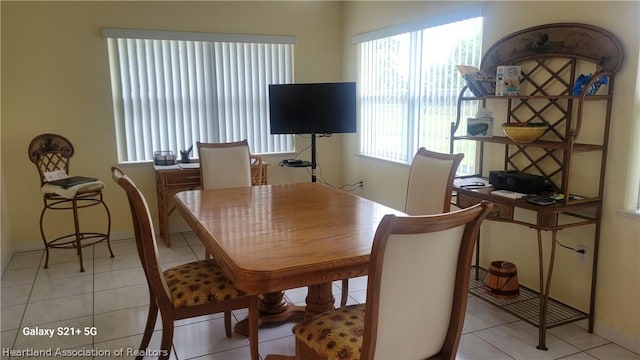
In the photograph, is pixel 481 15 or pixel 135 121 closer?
pixel 481 15

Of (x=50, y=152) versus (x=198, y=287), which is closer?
(x=198, y=287)

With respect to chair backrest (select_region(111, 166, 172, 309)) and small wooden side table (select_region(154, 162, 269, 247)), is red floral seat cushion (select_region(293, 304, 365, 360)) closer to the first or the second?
chair backrest (select_region(111, 166, 172, 309))

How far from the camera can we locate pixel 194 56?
4680 mm

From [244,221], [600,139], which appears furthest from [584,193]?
[244,221]

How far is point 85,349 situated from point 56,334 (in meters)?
0.30

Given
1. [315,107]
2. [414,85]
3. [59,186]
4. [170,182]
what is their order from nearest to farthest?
1. [59,186]
2. [414,85]
3. [170,182]
4. [315,107]

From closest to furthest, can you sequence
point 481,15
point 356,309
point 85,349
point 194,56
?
point 356,309 → point 85,349 → point 481,15 → point 194,56

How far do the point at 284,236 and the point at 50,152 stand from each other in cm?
300

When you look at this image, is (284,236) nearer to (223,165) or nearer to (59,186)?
(223,165)

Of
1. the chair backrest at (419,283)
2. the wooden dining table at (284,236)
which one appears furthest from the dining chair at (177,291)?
the chair backrest at (419,283)

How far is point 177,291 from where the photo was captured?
2.07 metres

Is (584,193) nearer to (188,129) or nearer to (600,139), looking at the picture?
(600,139)

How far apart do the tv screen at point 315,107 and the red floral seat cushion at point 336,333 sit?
284 centimetres

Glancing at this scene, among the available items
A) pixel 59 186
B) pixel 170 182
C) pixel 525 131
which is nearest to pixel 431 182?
pixel 525 131
